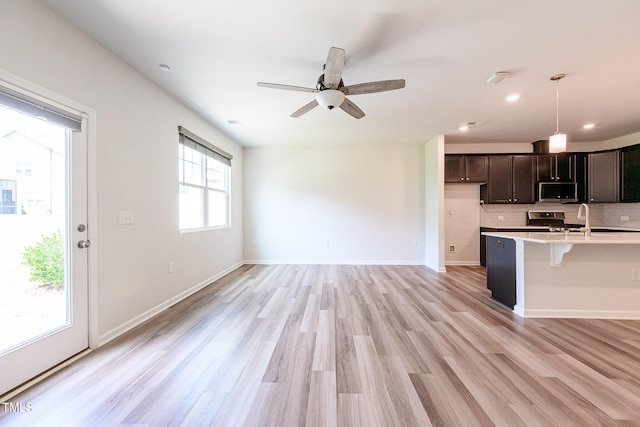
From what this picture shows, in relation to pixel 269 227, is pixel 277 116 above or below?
above

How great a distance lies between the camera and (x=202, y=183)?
4.09m

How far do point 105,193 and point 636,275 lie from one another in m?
5.45

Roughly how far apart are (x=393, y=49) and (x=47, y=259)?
3.25m

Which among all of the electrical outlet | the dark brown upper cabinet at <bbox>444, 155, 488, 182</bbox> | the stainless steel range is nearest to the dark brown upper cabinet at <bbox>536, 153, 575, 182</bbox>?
the stainless steel range

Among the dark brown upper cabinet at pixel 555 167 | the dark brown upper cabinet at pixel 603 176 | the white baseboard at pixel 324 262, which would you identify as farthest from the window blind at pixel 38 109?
the dark brown upper cabinet at pixel 603 176

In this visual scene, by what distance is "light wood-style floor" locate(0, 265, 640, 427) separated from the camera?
1.41 m

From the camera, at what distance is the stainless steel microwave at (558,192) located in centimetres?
502

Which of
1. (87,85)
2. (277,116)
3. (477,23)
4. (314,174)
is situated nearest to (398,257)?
(314,174)

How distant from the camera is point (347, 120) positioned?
12.9 ft

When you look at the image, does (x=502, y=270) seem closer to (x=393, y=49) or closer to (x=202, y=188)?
(x=393, y=49)

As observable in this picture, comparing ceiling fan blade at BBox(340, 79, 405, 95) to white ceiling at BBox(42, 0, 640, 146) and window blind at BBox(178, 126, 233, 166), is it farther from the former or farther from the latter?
window blind at BBox(178, 126, 233, 166)

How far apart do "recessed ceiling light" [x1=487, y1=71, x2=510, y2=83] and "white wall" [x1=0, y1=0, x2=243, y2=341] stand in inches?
148

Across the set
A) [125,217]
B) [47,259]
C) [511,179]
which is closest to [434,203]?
[511,179]

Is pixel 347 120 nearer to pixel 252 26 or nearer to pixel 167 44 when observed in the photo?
pixel 252 26
